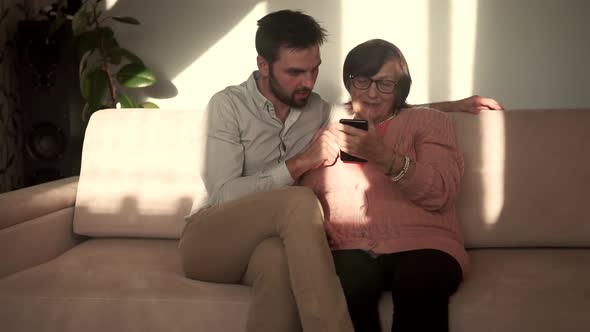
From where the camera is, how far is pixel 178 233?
6.77ft

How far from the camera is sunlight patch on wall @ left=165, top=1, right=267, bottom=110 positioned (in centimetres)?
323

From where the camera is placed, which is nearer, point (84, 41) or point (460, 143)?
point (460, 143)

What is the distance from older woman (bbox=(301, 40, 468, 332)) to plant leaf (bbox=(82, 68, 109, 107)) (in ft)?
5.09

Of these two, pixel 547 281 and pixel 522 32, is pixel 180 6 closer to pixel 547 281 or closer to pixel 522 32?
pixel 522 32

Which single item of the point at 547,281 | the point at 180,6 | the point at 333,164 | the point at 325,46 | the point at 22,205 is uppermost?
the point at 180,6

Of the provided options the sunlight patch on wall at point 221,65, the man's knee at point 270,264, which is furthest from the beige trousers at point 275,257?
the sunlight patch on wall at point 221,65

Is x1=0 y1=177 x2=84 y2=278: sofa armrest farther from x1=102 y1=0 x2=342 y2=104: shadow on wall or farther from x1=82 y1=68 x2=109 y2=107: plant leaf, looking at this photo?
x1=102 y1=0 x2=342 y2=104: shadow on wall

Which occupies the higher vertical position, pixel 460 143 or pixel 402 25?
pixel 402 25

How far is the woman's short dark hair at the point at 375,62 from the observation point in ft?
5.76

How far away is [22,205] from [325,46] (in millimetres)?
1760

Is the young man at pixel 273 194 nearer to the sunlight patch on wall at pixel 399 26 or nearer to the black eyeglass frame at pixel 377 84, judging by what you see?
the black eyeglass frame at pixel 377 84

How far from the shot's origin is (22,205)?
189 centimetres

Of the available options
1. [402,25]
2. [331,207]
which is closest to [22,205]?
[331,207]

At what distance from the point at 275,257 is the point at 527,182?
889 millimetres
